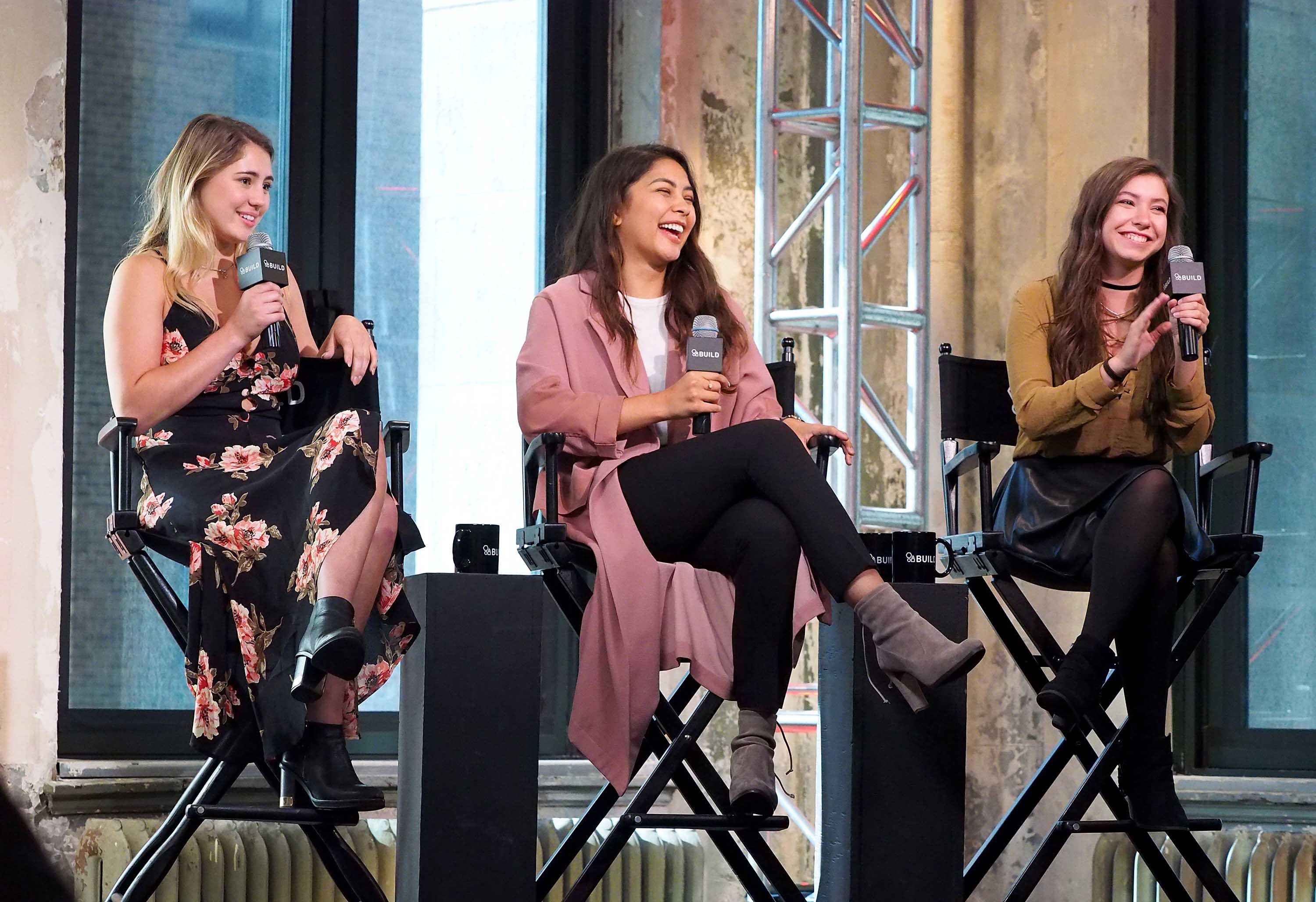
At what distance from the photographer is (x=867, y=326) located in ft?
11.5

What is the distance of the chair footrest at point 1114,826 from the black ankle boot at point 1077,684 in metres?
0.19

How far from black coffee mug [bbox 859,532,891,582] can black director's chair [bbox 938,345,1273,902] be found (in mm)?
337

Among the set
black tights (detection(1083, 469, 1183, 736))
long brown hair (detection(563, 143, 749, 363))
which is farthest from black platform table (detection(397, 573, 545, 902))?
black tights (detection(1083, 469, 1183, 736))

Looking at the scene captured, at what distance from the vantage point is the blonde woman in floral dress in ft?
7.28

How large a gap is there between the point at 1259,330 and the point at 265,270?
8.55 ft

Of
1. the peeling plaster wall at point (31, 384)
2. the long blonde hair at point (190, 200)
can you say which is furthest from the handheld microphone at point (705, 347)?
the peeling plaster wall at point (31, 384)

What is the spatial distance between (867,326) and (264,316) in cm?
160

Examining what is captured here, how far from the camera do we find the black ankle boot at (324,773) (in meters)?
2.18

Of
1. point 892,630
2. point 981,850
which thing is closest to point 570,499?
point 892,630

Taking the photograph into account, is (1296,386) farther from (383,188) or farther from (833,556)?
(383,188)

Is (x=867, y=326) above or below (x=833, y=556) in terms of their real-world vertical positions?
above

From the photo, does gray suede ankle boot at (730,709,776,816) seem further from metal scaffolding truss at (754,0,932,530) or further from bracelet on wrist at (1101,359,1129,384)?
metal scaffolding truss at (754,0,932,530)

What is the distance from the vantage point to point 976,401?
301 cm

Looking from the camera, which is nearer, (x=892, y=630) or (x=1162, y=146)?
(x=892, y=630)
